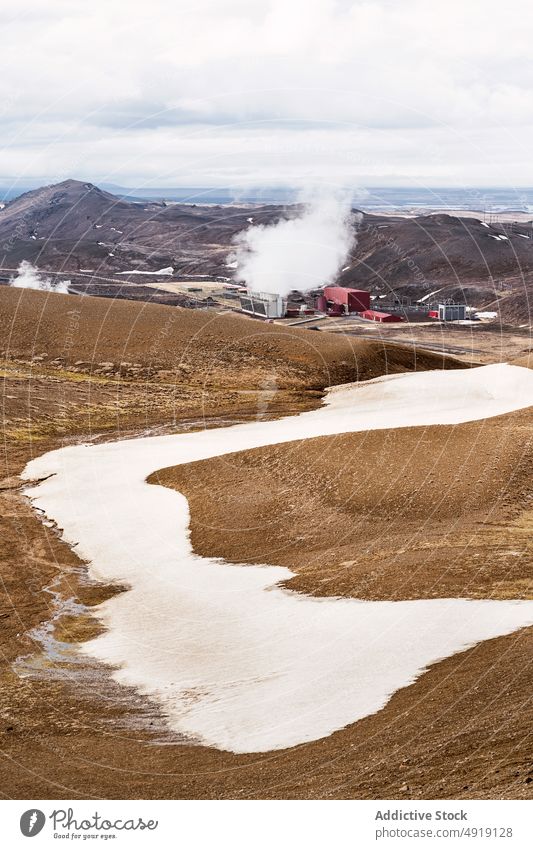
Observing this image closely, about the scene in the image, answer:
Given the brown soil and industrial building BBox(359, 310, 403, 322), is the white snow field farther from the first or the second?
industrial building BBox(359, 310, 403, 322)

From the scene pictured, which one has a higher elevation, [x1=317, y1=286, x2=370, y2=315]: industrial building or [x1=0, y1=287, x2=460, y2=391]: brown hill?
[x1=317, y1=286, x2=370, y2=315]: industrial building

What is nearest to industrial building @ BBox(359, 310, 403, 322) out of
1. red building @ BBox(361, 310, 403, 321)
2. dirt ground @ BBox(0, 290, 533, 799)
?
red building @ BBox(361, 310, 403, 321)

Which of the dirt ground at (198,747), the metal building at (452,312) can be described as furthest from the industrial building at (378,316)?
the dirt ground at (198,747)

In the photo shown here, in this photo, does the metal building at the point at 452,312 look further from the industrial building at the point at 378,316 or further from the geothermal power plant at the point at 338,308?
the industrial building at the point at 378,316

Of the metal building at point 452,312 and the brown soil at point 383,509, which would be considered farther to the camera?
the metal building at point 452,312

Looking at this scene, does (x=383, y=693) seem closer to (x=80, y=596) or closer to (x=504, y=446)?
(x=80, y=596)

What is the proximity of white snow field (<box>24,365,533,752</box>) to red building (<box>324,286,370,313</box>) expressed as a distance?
12133cm

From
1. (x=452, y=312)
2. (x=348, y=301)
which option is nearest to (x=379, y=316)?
(x=348, y=301)

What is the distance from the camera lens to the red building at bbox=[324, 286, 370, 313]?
7116 inches

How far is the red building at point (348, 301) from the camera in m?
181

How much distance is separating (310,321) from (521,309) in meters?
41.4

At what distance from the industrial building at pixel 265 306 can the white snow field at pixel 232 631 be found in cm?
11230

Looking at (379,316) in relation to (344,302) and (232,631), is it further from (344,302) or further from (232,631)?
(232,631)

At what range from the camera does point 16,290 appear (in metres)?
120
